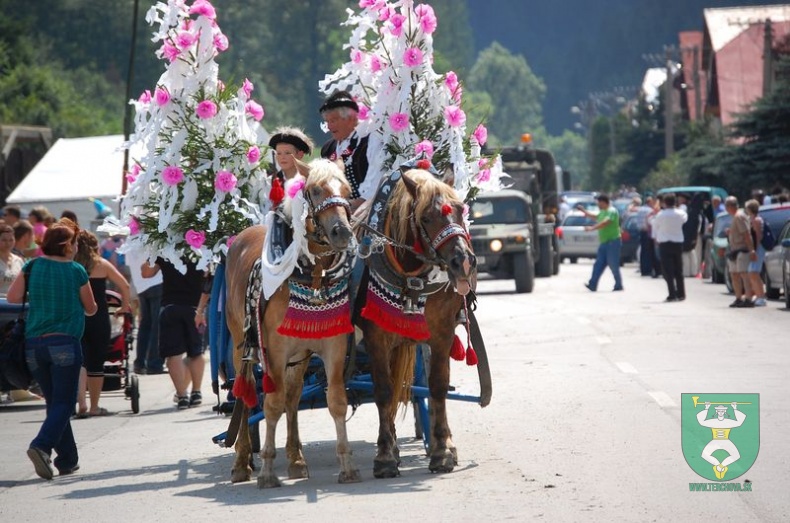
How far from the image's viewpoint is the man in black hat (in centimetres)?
1085

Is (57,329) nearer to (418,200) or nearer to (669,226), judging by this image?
(418,200)

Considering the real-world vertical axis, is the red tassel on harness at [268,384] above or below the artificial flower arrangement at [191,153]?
below

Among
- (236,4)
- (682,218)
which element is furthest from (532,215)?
(236,4)

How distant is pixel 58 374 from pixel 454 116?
3340 mm

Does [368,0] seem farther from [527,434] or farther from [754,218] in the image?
[754,218]

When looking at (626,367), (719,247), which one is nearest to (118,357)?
(626,367)

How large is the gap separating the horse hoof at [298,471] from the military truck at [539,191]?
81.9 ft

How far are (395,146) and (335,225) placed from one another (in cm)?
195

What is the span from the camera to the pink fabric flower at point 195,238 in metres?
11.6

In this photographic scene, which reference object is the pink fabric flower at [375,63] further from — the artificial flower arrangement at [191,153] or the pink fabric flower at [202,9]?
the pink fabric flower at [202,9]

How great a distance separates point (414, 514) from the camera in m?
8.27

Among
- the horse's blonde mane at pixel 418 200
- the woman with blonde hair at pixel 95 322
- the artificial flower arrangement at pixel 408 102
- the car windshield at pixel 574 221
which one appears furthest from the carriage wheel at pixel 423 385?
the car windshield at pixel 574 221

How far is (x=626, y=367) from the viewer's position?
16062mm

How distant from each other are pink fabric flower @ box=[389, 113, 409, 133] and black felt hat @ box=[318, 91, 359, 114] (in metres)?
0.35
